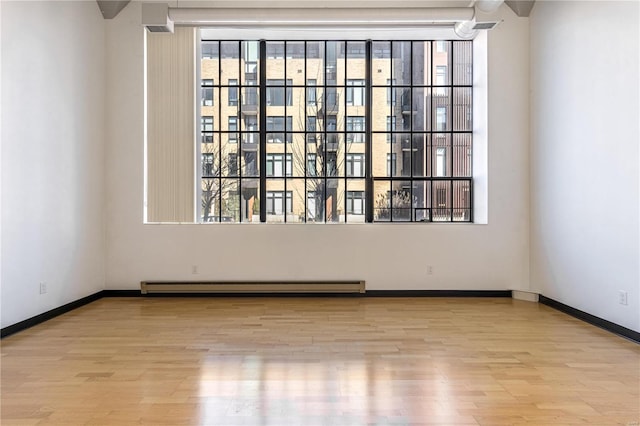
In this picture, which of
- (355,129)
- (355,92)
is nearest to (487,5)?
(355,92)

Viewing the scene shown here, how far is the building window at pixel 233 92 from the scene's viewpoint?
247 inches

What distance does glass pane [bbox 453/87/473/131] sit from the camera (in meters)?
6.33

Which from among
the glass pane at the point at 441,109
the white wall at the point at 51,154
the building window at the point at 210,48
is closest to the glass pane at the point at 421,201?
the glass pane at the point at 441,109

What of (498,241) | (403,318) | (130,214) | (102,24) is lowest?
(403,318)

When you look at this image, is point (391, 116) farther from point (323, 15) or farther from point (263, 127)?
point (263, 127)

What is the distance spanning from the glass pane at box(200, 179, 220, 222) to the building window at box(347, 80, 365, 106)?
7.70 ft

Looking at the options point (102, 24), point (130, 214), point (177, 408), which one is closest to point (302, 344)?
point (177, 408)

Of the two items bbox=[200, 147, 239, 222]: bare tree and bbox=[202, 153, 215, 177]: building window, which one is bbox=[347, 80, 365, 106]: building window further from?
bbox=[202, 153, 215, 177]: building window

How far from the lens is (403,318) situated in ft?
15.5

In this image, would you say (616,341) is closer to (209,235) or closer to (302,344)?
(302,344)

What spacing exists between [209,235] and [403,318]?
293 cm

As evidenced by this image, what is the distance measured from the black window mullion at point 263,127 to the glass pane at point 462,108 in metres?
2.87

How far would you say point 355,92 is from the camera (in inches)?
248

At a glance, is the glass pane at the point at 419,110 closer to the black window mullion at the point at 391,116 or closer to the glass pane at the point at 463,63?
the black window mullion at the point at 391,116
